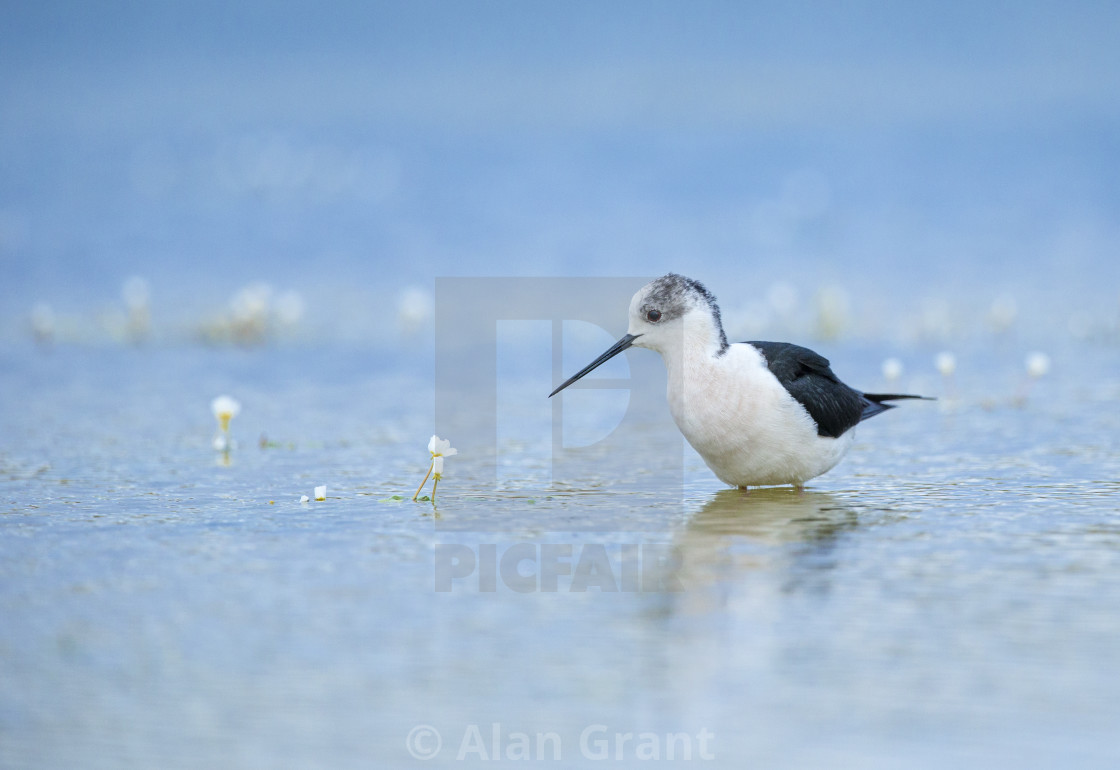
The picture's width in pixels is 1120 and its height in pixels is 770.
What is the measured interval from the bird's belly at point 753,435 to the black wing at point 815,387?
3.2 inches

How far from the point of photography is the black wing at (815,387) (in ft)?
24.4

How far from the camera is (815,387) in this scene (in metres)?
7.55

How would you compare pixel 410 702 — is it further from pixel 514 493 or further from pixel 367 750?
pixel 514 493

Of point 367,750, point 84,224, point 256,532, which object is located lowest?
point 367,750

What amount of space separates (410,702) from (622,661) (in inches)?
30.1

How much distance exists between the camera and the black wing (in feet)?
24.4

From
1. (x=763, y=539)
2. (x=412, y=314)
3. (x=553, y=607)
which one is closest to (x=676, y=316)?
(x=763, y=539)

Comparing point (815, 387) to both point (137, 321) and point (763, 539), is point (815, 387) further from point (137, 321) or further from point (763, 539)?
point (137, 321)

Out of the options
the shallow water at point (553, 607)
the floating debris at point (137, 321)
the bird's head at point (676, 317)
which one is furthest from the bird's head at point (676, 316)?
the floating debris at point (137, 321)

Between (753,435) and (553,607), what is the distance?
2.22 metres

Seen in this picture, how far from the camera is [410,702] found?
4422 millimetres

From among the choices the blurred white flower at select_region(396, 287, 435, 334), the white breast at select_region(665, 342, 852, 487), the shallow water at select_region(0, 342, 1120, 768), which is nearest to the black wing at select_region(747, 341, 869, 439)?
the white breast at select_region(665, 342, 852, 487)

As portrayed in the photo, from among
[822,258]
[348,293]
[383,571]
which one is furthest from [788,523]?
[822,258]

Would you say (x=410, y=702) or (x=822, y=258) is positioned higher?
(x=822, y=258)
